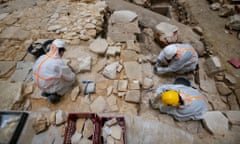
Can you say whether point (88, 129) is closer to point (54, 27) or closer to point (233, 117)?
point (233, 117)

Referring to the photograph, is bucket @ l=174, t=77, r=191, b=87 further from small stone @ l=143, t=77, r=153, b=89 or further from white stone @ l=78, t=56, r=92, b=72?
white stone @ l=78, t=56, r=92, b=72

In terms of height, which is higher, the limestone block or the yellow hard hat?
the limestone block

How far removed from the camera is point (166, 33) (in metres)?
4.16

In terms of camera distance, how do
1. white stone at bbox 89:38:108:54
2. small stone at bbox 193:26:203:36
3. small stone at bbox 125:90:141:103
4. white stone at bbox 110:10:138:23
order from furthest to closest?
small stone at bbox 193:26:203:36
white stone at bbox 110:10:138:23
white stone at bbox 89:38:108:54
small stone at bbox 125:90:141:103

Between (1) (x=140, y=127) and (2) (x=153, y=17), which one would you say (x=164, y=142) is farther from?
(2) (x=153, y=17)

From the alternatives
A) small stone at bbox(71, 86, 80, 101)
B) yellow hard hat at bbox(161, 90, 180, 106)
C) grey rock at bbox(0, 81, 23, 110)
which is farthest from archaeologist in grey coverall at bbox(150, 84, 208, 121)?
grey rock at bbox(0, 81, 23, 110)

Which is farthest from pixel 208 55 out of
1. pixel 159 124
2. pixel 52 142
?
pixel 52 142

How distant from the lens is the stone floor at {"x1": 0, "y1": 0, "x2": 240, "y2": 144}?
255 centimetres

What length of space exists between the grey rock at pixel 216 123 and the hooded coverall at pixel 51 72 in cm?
260

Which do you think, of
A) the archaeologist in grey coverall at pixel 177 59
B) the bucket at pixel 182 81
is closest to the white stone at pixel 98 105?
the archaeologist in grey coverall at pixel 177 59

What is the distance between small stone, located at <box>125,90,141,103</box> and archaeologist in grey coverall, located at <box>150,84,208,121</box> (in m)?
0.32

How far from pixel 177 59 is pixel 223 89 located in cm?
130

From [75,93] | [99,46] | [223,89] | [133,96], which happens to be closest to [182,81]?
[223,89]

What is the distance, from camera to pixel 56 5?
5.09 meters
